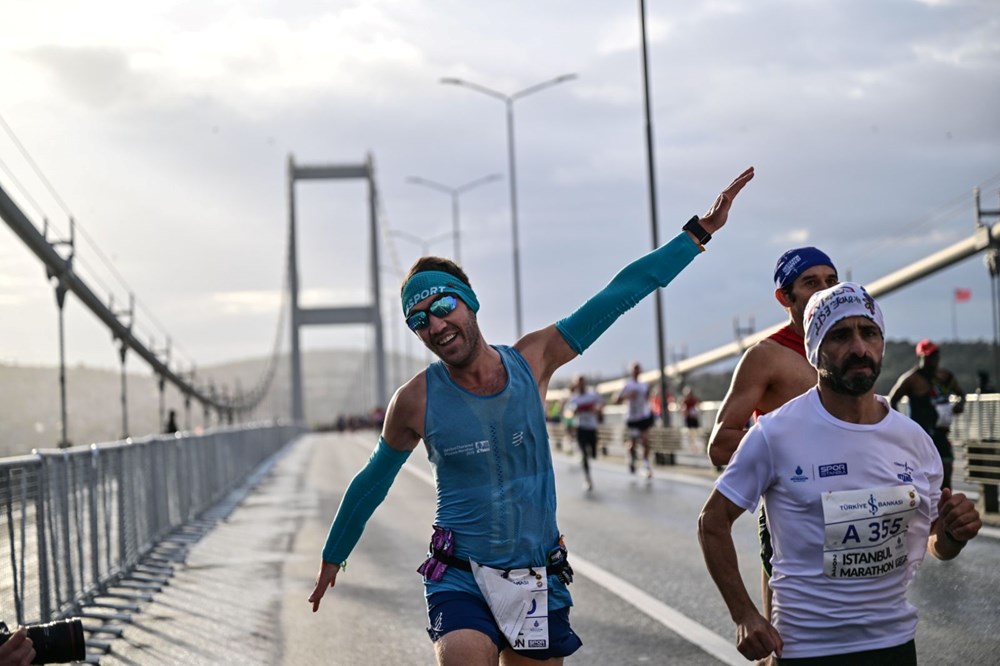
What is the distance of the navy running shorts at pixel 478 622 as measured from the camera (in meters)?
4.57

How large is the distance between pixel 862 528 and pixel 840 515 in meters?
0.06

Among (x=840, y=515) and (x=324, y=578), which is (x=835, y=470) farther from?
(x=324, y=578)

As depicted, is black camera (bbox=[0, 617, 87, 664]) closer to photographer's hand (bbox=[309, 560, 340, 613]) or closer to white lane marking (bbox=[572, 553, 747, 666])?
photographer's hand (bbox=[309, 560, 340, 613])

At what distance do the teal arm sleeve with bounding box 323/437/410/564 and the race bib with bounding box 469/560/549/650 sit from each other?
19.6 inches

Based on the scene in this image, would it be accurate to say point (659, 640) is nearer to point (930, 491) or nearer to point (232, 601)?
point (232, 601)

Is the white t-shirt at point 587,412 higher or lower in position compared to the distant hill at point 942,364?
lower

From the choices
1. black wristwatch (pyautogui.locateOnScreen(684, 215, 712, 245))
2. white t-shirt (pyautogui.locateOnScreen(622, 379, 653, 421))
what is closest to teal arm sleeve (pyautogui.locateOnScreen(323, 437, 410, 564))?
black wristwatch (pyautogui.locateOnScreen(684, 215, 712, 245))

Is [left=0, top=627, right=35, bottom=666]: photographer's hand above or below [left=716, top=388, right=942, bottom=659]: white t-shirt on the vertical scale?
below

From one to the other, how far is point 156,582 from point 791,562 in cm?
901

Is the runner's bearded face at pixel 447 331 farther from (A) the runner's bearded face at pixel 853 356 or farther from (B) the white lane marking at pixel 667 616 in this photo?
(B) the white lane marking at pixel 667 616

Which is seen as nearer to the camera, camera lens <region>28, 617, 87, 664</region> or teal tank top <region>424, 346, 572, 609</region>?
camera lens <region>28, 617, 87, 664</region>

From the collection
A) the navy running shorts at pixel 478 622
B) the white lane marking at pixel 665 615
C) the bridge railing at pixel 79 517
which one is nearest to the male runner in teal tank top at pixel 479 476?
the navy running shorts at pixel 478 622

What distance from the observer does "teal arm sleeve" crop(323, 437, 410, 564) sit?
498 centimetres

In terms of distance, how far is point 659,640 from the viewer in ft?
28.0
